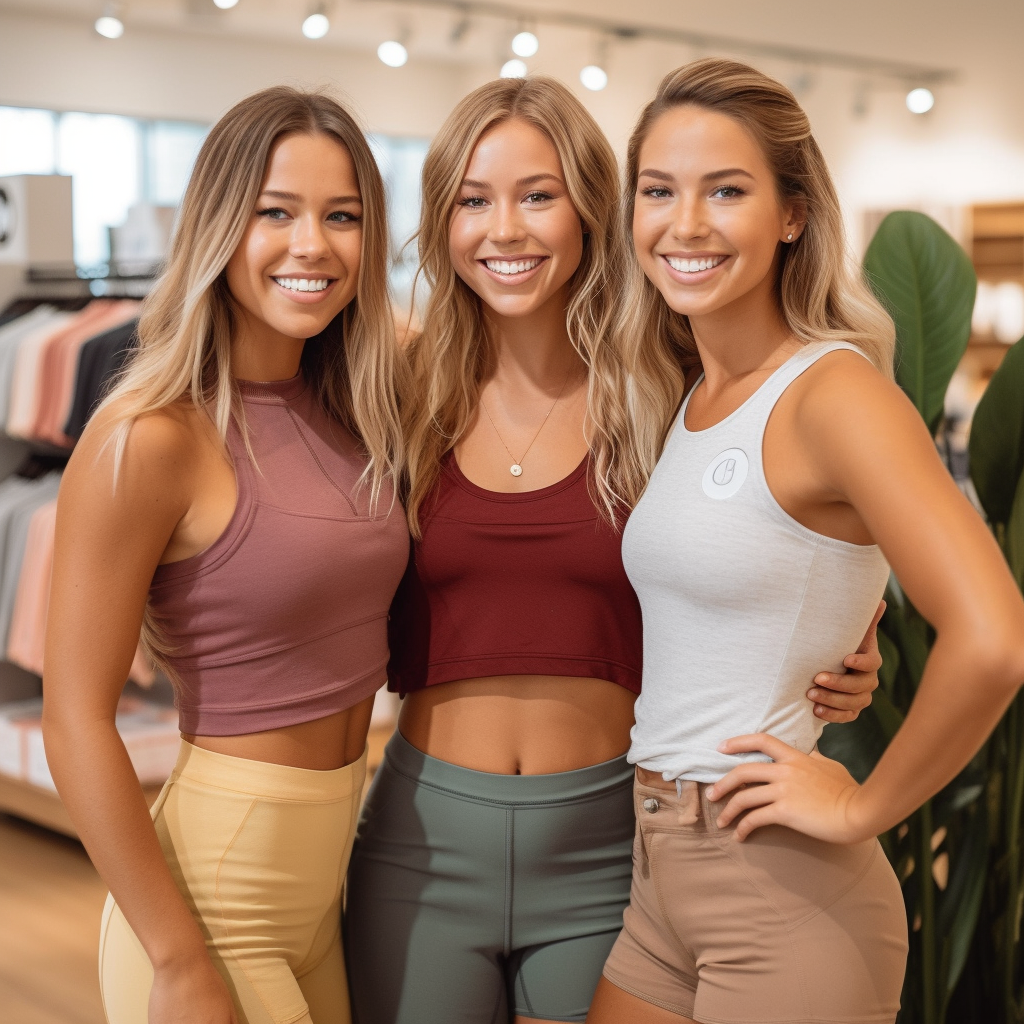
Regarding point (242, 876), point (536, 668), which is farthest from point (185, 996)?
point (536, 668)

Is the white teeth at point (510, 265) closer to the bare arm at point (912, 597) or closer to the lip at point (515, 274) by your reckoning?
the lip at point (515, 274)

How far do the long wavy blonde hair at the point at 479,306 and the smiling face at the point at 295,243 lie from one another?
23 centimetres

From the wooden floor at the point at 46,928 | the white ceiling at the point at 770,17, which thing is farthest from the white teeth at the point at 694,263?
the white ceiling at the point at 770,17

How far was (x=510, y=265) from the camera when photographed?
72.8 inches

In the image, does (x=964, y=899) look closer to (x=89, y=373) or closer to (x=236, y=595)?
(x=236, y=595)

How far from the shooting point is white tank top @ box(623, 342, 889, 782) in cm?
146

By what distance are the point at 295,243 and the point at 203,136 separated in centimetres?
316

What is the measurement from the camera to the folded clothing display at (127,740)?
433 centimetres

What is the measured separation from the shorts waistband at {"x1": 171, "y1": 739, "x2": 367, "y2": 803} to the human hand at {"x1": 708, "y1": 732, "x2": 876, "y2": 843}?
0.54 m

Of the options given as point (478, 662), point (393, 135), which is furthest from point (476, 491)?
point (393, 135)

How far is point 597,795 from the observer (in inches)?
70.6

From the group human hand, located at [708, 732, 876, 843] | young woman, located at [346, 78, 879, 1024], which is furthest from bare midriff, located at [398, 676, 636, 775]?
human hand, located at [708, 732, 876, 843]

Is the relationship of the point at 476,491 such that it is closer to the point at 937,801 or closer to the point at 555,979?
the point at 555,979

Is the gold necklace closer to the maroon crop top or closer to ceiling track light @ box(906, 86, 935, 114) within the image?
the maroon crop top
